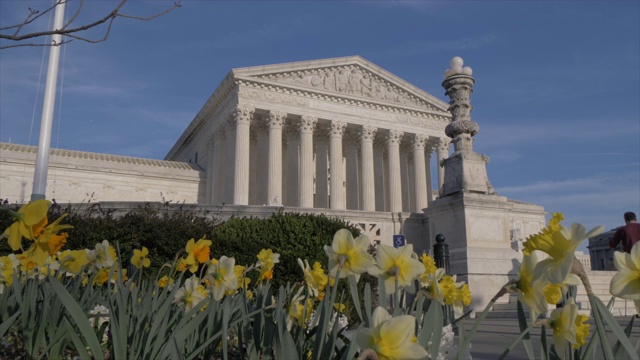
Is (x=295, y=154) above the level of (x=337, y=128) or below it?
below

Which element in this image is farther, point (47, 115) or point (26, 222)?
point (47, 115)

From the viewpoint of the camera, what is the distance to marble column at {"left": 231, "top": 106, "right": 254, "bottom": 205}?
36.1 m

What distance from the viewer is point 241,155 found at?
36.9m

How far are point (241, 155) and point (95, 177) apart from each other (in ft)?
43.3

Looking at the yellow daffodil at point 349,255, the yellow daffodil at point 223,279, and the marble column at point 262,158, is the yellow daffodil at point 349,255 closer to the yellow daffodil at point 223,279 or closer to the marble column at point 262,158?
the yellow daffodil at point 223,279

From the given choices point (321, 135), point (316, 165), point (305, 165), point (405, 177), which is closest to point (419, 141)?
point (405, 177)

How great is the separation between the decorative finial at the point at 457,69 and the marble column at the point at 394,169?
26899 mm

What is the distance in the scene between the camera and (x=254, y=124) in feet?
136

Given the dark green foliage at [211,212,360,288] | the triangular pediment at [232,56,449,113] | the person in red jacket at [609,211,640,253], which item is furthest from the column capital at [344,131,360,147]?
the person in red jacket at [609,211,640,253]

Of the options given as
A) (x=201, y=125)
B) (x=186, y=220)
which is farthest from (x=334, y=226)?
(x=201, y=125)

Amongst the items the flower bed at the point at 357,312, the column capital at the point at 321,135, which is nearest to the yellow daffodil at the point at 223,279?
the flower bed at the point at 357,312

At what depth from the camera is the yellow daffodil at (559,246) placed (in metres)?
1.25

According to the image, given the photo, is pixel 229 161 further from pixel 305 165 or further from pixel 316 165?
pixel 316 165

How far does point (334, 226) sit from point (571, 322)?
9751mm
